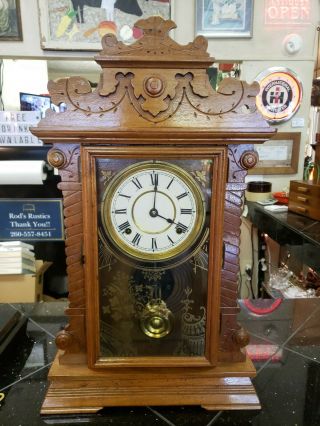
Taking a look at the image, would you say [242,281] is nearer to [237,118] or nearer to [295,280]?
[295,280]

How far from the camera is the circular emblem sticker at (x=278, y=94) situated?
7.18ft

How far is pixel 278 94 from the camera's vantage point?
7.32 feet

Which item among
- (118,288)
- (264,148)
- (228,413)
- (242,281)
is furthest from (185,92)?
(242,281)

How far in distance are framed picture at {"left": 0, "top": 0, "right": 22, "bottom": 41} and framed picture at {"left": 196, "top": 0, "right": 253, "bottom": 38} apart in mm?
1038

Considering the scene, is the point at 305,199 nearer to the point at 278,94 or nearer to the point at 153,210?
the point at 278,94

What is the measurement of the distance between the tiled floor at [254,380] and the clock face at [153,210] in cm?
30

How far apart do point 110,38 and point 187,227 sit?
1.16ft

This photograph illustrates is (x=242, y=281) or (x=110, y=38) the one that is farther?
(x=242, y=281)

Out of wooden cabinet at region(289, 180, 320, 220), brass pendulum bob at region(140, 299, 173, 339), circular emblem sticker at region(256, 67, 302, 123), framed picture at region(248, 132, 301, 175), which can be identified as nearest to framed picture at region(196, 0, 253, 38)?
circular emblem sticker at region(256, 67, 302, 123)

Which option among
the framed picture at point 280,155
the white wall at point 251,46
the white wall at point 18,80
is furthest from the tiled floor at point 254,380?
the white wall at point 18,80

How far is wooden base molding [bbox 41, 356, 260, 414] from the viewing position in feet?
2.06

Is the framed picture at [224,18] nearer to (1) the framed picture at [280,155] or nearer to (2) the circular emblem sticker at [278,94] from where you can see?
(2) the circular emblem sticker at [278,94]

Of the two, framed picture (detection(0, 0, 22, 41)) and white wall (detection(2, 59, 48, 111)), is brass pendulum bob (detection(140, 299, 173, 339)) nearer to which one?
framed picture (detection(0, 0, 22, 41))

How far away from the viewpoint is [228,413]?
24.5 inches
